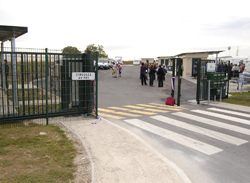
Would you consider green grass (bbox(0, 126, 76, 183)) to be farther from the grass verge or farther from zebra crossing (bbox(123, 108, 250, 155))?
zebra crossing (bbox(123, 108, 250, 155))

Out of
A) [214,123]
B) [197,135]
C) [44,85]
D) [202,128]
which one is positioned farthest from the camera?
[214,123]

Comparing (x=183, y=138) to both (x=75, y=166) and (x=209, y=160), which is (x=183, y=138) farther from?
(x=75, y=166)

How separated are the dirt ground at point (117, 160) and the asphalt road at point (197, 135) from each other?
0.48 metres

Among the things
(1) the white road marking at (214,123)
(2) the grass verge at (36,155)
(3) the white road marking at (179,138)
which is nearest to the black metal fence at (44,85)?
(2) the grass verge at (36,155)

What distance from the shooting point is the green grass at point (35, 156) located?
3986mm

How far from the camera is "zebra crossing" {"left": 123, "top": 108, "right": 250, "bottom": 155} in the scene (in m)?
6.23

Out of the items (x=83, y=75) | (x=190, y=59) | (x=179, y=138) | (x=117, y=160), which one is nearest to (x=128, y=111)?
(x=83, y=75)

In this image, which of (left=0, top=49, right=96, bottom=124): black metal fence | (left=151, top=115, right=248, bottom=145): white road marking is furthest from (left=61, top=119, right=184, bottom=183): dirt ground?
(left=151, top=115, right=248, bottom=145): white road marking

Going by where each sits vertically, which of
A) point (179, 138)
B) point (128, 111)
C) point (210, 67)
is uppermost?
point (210, 67)

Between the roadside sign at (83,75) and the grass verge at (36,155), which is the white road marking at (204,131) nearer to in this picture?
the roadside sign at (83,75)

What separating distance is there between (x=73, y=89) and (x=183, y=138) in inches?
153

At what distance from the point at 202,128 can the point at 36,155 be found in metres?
5.08

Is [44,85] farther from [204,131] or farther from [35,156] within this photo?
[204,131]

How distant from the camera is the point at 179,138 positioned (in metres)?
6.54
